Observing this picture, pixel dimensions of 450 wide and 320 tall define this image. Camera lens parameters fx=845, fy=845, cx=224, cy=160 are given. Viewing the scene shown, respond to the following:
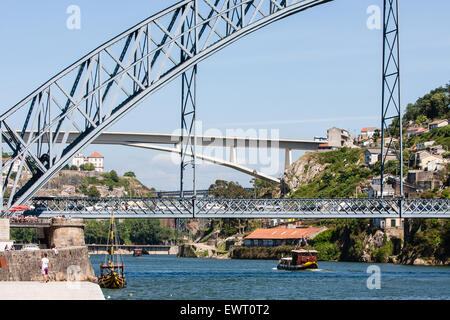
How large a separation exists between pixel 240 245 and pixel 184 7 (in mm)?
93105

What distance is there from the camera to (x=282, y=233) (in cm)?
14075

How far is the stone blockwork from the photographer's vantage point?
138ft

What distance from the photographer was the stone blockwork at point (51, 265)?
41969mm

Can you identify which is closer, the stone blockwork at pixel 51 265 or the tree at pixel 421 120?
the stone blockwork at pixel 51 265

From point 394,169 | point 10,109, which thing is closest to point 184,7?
point 10,109

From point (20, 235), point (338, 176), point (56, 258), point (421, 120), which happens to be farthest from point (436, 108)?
point (56, 258)

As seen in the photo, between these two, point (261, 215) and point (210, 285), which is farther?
point (261, 215)

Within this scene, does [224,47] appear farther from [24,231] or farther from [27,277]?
[24,231]

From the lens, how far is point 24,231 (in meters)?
187

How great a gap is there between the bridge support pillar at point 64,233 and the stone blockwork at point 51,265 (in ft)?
11.5

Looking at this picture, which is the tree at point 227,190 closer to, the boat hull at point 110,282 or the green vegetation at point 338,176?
the green vegetation at point 338,176

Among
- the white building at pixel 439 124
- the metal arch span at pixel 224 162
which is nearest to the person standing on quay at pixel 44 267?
the metal arch span at pixel 224 162

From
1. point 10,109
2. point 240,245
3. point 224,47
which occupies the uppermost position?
point 224,47

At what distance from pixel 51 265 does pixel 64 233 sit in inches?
445
